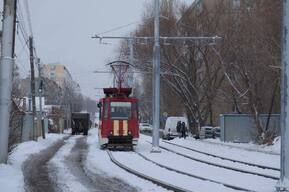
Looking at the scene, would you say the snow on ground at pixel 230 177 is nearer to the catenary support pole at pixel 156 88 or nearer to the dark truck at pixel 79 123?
the catenary support pole at pixel 156 88

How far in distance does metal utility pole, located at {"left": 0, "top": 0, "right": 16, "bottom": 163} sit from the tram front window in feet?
42.6

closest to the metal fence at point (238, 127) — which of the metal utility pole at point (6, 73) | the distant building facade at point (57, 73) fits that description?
the metal utility pole at point (6, 73)

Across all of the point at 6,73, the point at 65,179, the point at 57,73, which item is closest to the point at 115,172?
the point at 65,179

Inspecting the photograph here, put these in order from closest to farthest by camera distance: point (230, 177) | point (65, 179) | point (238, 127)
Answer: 1. point (65, 179)
2. point (230, 177)
3. point (238, 127)

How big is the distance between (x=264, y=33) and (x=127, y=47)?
78.1 ft

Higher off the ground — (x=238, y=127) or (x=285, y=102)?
(x=285, y=102)

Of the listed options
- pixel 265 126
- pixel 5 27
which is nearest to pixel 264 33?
pixel 265 126

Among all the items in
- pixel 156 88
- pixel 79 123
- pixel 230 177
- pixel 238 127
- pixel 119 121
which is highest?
pixel 156 88

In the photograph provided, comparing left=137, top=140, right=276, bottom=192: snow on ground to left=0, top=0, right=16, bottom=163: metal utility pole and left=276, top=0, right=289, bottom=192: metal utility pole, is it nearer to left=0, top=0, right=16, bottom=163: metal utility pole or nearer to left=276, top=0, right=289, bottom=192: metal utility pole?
left=276, top=0, right=289, bottom=192: metal utility pole

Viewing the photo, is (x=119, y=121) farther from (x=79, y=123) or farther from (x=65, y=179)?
(x=79, y=123)

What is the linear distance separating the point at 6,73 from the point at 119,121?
13078mm

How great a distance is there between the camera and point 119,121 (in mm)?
31656

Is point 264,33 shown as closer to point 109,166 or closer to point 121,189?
point 109,166

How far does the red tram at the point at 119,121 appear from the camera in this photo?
1243 inches
